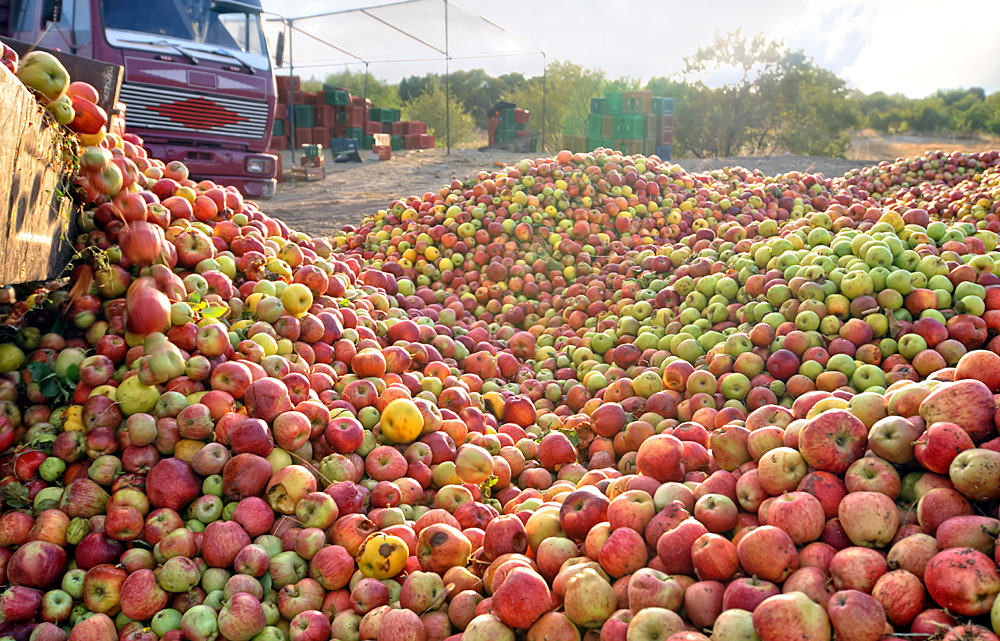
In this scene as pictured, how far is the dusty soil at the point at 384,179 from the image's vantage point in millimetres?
13094

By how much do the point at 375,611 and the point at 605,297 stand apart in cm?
401

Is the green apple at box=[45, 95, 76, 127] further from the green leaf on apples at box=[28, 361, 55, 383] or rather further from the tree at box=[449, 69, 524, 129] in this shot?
the tree at box=[449, 69, 524, 129]

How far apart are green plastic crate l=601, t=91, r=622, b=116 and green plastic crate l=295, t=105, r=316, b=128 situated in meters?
11.8

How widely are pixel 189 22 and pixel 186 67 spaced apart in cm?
78

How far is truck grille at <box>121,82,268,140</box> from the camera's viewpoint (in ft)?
30.2

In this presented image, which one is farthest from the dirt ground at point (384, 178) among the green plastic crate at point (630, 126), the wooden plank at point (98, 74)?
the wooden plank at point (98, 74)

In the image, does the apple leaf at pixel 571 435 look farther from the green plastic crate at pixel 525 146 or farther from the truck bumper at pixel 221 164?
the green plastic crate at pixel 525 146

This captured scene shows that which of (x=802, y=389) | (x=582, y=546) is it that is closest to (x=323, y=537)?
(x=582, y=546)

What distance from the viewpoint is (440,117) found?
104ft

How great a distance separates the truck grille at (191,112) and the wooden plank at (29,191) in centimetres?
722

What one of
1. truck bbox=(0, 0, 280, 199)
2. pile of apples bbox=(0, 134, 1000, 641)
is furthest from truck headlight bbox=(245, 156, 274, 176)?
pile of apples bbox=(0, 134, 1000, 641)

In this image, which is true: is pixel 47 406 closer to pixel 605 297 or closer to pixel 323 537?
pixel 323 537

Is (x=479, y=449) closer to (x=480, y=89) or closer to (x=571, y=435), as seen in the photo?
(x=571, y=435)

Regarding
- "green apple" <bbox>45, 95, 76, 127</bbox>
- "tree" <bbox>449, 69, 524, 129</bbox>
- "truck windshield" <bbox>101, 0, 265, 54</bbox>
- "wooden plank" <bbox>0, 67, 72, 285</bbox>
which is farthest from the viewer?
"tree" <bbox>449, 69, 524, 129</bbox>
